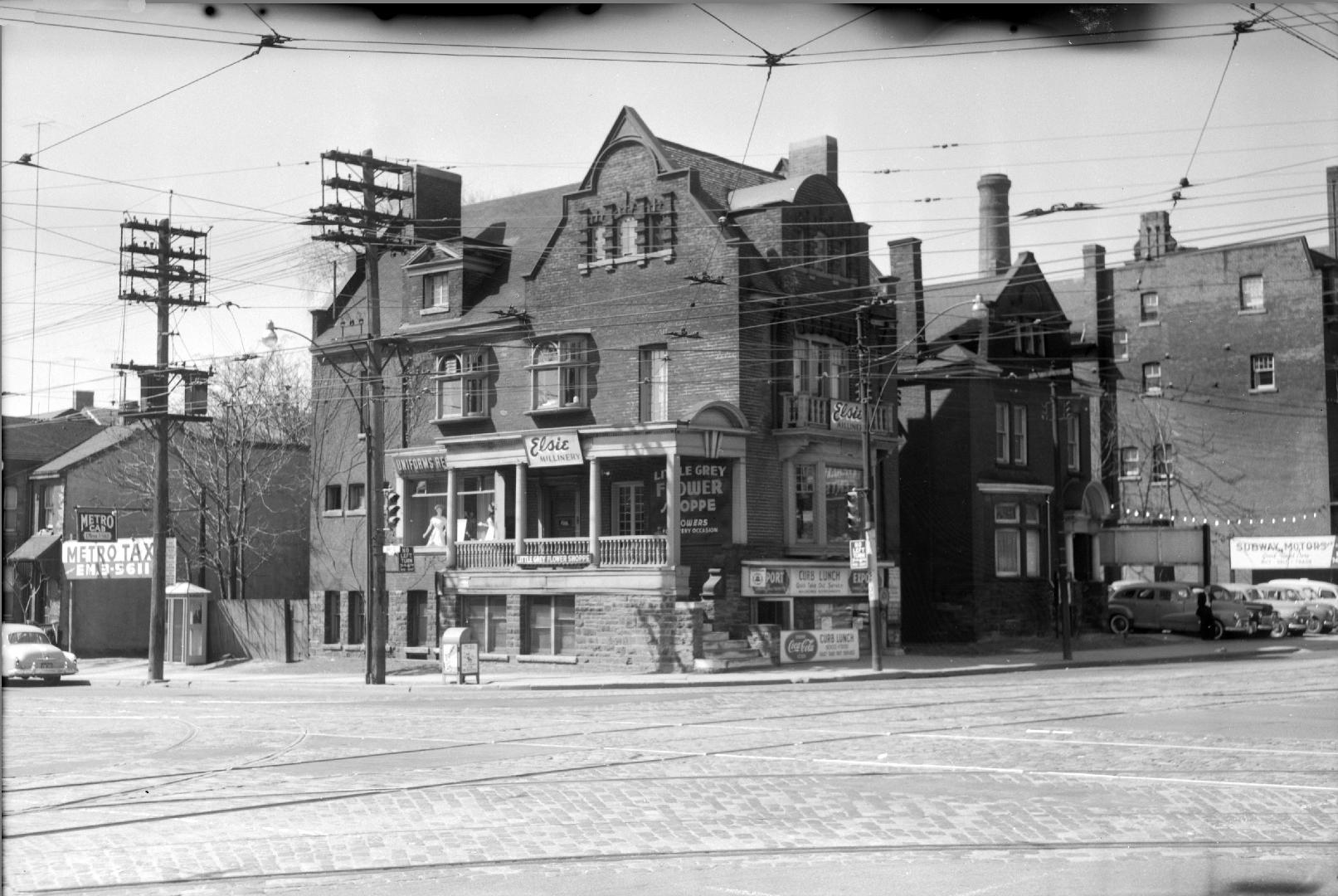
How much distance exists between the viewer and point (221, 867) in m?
9.52

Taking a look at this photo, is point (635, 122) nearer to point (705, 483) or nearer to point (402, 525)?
point (705, 483)

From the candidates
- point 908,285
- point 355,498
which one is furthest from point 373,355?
point 908,285

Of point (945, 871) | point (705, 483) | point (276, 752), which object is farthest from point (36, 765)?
point (705, 483)

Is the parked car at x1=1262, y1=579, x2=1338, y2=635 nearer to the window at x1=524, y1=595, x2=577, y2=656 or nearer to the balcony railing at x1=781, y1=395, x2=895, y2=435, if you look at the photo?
the balcony railing at x1=781, y1=395, x2=895, y2=435

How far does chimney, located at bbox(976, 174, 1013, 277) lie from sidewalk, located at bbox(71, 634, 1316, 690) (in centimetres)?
1160

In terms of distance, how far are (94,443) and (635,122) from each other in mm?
27320

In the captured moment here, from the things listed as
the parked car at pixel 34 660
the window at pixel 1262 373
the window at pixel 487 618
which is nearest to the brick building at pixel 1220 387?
the window at pixel 1262 373

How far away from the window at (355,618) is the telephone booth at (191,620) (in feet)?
13.7

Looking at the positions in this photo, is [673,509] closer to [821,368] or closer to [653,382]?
[653,382]

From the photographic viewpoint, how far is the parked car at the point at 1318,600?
159 feet

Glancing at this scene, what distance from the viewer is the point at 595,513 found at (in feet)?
115

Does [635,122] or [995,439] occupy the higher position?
[635,122]

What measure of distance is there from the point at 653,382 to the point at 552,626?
6.68 metres

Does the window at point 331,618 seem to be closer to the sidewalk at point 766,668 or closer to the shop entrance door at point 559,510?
the sidewalk at point 766,668
